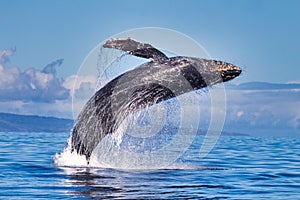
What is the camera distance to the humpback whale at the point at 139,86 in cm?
1708

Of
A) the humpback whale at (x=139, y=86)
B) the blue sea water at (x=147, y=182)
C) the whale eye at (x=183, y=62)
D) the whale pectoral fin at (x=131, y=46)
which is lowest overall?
the blue sea water at (x=147, y=182)

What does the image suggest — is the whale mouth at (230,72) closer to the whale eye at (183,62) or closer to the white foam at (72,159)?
the whale eye at (183,62)

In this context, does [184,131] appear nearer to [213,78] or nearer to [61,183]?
[213,78]

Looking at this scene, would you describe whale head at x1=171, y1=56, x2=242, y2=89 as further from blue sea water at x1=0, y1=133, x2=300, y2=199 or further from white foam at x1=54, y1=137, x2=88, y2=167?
white foam at x1=54, y1=137, x2=88, y2=167

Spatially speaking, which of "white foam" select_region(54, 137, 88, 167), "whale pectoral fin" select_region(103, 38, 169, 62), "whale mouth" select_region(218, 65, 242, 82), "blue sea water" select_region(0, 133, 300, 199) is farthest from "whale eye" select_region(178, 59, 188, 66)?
"white foam" select_region(54, 137, 88, 167)

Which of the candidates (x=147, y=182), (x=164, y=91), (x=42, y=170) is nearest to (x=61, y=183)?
(x=147, y=182)

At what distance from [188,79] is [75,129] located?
12.1ft

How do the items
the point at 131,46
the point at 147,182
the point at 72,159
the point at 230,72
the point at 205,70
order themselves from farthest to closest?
the point at 72,159
the point at 205,70
the point at 230,72
the point at 131,46
the point at 147,182

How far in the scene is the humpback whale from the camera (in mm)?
17078

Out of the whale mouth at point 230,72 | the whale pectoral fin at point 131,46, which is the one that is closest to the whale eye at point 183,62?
the whale pectoral fin at point 131,46

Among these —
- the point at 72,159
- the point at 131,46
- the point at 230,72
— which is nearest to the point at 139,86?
the point at 131,46

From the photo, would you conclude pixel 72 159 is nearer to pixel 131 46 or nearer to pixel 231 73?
pixel 131 46

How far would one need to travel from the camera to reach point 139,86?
17.7m

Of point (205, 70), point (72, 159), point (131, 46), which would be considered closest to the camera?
point (131, 46)
